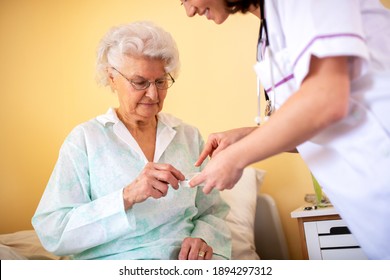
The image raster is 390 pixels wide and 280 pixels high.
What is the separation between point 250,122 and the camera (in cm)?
167

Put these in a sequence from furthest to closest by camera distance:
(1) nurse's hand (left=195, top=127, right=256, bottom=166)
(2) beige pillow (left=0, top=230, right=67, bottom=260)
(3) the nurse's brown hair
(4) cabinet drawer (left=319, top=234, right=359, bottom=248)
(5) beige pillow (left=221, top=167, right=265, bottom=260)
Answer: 1. (5) beige pillow (left=221, top=167, right=265, bottom=260)
2. (4) cabinet drawer (left=319, top=234, right=359, bottom=248)
3. (2) beige pillow (left=0, top=230, right=67, bottom=260)
4. (1) nurse's hand (left=195, top=127, right=256, bottom=166)
5. (3) the nurse's brown hair

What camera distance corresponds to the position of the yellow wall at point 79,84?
1401 mm

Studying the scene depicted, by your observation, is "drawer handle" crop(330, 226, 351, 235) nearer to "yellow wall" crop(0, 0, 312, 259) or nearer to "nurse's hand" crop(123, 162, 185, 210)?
"yellow wall" crop(0, 0, 312, 259)

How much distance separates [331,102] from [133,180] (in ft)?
2.27

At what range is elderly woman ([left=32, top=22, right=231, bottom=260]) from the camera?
1022 millimetres

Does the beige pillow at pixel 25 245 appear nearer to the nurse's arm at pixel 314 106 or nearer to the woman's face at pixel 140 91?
the woman's face at pixel 140 91

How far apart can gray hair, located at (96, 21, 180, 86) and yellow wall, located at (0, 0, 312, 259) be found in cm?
31

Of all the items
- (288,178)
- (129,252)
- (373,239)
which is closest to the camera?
(373,239)

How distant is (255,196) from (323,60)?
1.13 metres

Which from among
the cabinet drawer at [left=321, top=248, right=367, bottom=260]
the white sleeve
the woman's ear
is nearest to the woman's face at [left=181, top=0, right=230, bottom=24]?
the white sleeve

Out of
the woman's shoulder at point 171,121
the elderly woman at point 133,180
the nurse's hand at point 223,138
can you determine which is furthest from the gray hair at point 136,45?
the nurse's hand at point 223,138
